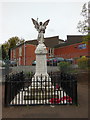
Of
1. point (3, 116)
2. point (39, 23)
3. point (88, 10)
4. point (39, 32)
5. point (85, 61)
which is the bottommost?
point (3, 116)

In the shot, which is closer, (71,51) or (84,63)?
(84,63)

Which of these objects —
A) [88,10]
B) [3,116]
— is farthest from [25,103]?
[88,10]

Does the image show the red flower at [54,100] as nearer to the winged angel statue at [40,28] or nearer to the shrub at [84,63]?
the winged angel statue at [40,28]

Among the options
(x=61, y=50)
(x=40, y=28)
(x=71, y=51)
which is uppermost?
(x=61, y=50)

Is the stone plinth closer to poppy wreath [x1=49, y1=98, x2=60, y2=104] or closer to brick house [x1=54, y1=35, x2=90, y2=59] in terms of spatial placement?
poppy wreath [x1=49, y1=98, x2=60, y2=104]

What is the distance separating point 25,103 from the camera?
5.50 metres

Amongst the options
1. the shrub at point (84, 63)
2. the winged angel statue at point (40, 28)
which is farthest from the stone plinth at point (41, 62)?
the shrub at point (84, 63)

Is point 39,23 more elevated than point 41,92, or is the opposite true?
point 39,23

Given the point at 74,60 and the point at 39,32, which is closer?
the point at 39,32

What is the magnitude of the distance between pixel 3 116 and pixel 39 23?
5.42 meters

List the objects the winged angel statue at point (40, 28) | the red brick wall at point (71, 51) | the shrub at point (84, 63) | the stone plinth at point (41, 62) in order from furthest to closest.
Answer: the red brick wall at point (71, 51)
the shrub at point (84, 63)
the winged angel statue at point (40, 28)
the stone plinth at point (41, 62)

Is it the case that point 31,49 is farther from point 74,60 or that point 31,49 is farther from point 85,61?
point 85,61

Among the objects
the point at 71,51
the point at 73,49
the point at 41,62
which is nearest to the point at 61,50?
the point at 71,51

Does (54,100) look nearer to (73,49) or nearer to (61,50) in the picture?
(73,49)
